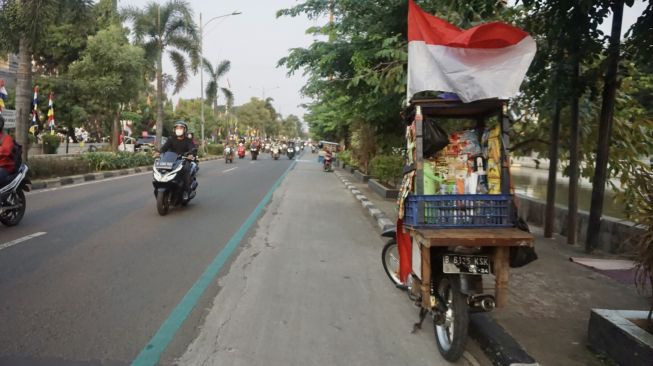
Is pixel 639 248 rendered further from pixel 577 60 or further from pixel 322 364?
pixel 577 60

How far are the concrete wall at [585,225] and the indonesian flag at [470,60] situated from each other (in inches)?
91.8

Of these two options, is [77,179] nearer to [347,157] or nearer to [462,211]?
[347,157]

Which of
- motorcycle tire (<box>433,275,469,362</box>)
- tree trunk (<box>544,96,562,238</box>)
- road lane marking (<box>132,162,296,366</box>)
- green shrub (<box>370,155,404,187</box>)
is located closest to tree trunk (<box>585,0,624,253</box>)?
tree trunk (<box>544,96,562,238</box>)

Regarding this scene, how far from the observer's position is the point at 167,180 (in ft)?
30.9

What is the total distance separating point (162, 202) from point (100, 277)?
4.31m

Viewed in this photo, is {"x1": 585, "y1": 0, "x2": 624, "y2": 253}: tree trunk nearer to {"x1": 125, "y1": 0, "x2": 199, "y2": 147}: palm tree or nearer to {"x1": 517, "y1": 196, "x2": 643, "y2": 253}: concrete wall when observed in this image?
{"x1": 517, "y1": 196, "x2": 643, "y2": 253}: concrete wall

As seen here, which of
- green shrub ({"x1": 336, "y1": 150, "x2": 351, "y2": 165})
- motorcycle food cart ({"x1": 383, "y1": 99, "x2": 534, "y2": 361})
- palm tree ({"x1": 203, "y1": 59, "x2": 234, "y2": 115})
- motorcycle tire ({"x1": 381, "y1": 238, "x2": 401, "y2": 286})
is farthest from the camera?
palm tree ({"x1": 203, "y1": 59, "x2": 234, "y2": 115})

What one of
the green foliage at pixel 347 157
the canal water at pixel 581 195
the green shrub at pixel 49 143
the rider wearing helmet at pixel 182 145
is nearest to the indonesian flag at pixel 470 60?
the canal water at pixel 581 195

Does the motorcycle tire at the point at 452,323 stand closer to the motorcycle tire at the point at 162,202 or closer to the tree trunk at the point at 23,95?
the motorcycle tire at the point at 162,202

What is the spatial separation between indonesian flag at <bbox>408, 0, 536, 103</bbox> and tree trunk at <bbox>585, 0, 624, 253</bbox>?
3290 mm

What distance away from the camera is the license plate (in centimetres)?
372

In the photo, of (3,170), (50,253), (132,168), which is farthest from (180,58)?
(50,253)

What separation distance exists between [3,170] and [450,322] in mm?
7123

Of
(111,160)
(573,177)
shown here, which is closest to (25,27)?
(111,160)
